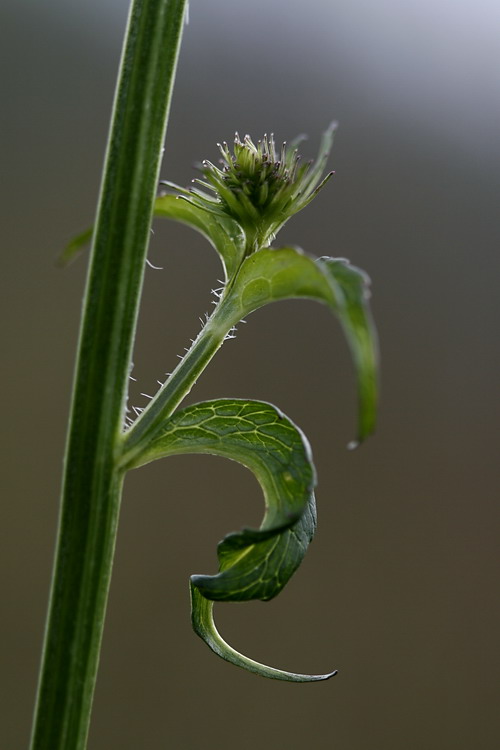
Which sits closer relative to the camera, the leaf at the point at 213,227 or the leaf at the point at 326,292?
the leaf at the point at 326,292

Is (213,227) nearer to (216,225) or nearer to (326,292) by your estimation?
(216,225)

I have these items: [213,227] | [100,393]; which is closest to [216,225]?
[213,227]

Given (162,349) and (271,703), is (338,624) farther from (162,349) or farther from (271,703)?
(162,349)

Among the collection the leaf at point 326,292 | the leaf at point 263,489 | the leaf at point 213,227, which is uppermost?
the leaf at point 213,227

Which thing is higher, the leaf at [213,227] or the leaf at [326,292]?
the leaf at [213,227]

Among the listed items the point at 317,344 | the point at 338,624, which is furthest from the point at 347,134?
the point at 338,624
